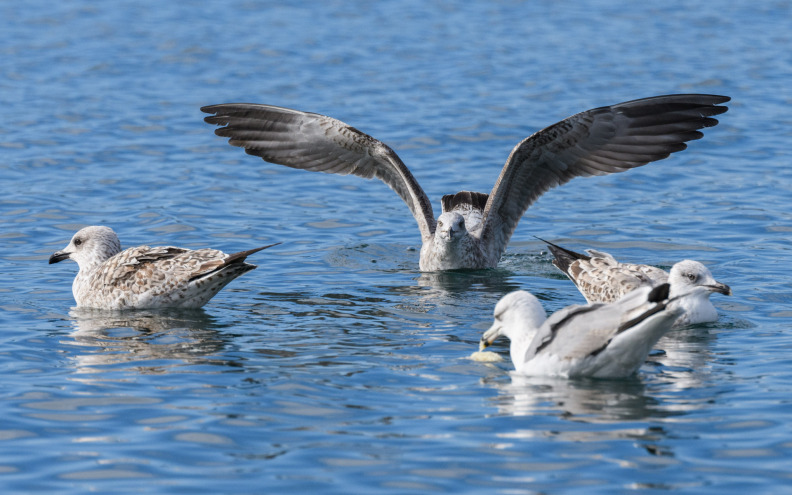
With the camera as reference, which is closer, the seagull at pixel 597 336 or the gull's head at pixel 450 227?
the seagull at pixel 597 336

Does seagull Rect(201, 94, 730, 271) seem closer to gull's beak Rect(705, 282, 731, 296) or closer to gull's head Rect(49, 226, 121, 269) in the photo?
gull's head Rect(49, 226, 121, 269)

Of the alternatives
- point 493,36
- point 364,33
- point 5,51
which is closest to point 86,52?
point 5,51

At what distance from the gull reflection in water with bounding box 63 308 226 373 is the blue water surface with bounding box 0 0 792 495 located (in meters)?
0.04

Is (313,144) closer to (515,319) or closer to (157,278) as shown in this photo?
(157,278)

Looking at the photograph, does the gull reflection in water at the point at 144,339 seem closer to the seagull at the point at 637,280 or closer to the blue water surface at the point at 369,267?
the blue water surface at the point at 369,267

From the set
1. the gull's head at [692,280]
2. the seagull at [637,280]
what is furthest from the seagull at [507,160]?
the gull's head at [692,280]

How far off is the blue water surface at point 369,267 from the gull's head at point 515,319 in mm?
365

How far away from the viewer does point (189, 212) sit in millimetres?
17000

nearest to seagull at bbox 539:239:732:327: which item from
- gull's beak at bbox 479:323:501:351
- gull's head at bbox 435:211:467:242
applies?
gull's head at bbox 435:211:467:242

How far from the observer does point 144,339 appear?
35.1ft

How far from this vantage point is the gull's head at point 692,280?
11.0 m

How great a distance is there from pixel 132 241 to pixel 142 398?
7.01 m

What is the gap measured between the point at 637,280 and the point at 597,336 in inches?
118

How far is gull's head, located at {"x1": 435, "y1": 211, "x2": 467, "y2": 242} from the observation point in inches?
559
